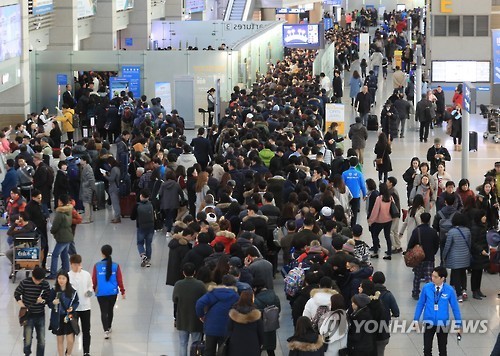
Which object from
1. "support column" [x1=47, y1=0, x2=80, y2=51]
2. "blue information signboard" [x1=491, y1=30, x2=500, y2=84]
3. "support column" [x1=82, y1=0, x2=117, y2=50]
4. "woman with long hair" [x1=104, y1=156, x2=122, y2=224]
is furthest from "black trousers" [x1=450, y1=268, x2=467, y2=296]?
"support column" [x1=82, y1=0, x2=117, y2=50]

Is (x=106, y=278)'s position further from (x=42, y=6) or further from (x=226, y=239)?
(x=42, y=6)

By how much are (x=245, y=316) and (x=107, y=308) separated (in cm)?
304

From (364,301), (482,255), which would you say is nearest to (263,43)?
(482,255)

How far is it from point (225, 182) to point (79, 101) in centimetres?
1367

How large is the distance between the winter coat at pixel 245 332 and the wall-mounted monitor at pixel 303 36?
3408 centimetres

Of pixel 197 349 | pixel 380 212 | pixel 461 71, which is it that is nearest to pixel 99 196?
pixel 380 212

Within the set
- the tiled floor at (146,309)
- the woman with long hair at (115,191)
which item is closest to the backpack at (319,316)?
the tiled floor at (146,309)

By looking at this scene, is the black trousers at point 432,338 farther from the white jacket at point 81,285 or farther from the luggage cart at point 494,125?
the luggage cart at point 494,125

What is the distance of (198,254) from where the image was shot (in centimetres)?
1423

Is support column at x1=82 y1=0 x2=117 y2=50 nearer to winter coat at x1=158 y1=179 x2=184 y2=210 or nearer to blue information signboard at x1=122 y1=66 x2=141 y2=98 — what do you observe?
blue information signboard at x1=122 y1=66 x2=141 y2=98

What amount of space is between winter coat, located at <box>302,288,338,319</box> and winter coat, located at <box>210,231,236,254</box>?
8.86 ft

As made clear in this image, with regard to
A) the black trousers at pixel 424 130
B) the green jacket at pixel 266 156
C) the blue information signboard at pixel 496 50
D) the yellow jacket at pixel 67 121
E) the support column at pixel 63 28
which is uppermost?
the support column at pixel 63 28

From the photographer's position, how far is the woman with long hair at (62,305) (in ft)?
43.5

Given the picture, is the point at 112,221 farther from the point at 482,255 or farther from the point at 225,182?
the point at 482,255
